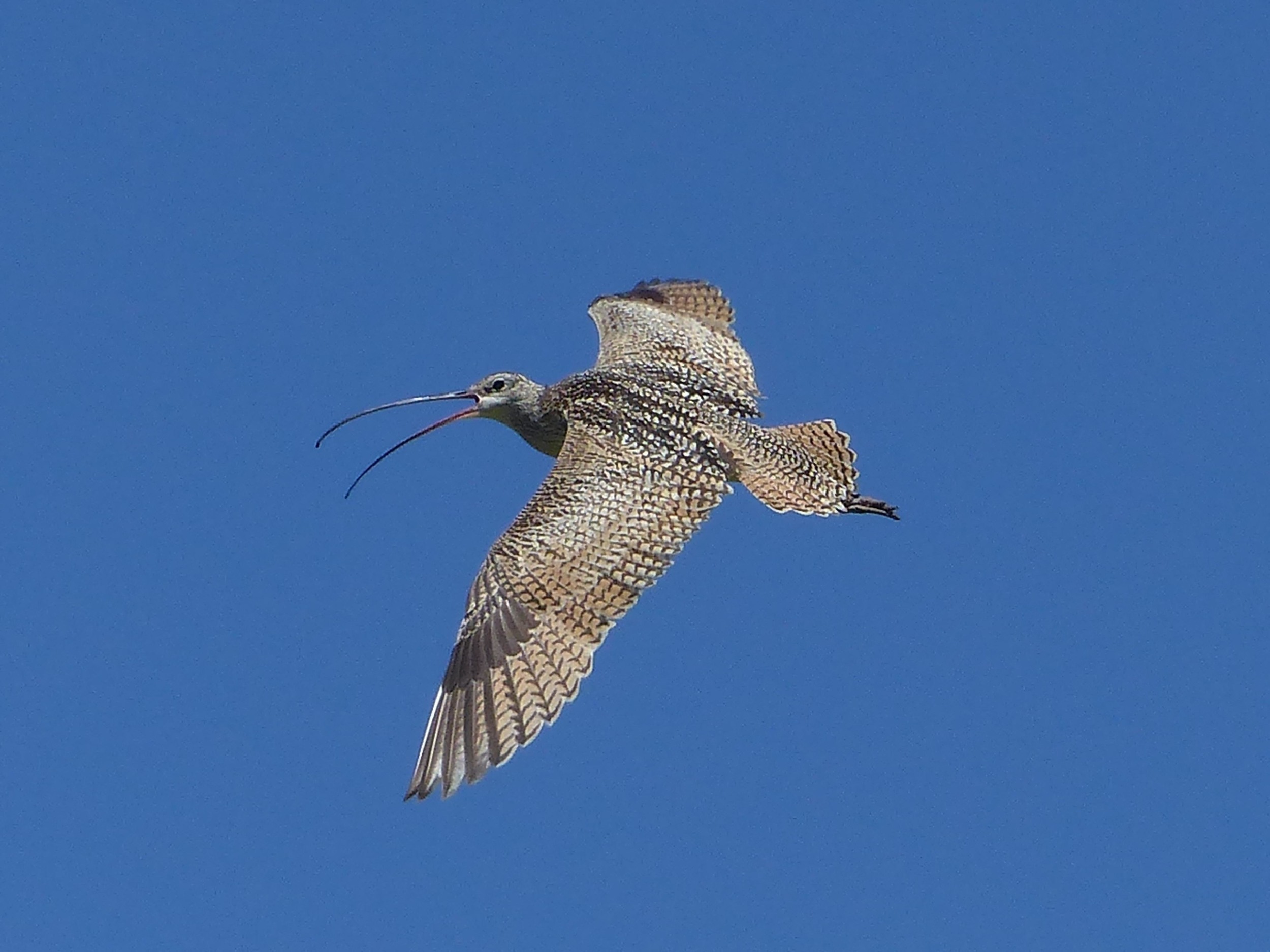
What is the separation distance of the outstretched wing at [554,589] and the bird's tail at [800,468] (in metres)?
0.33

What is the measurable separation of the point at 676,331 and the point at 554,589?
5.72 meters

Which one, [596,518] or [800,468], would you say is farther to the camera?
[800,468]

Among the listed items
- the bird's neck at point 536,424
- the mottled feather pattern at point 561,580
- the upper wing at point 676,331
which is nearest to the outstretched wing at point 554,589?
the mottled feather pattern at point 561,580

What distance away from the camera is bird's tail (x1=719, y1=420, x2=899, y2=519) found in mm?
18125

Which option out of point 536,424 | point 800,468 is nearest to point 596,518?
point 800,468

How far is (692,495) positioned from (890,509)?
2.00m

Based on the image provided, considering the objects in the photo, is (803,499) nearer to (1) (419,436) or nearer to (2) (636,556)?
(2) (636,556)

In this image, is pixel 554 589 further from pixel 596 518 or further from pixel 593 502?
pixel 593 502

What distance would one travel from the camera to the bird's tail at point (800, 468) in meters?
18.1

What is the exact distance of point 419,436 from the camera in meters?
20.0

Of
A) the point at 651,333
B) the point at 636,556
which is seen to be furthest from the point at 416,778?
the point at 651,333

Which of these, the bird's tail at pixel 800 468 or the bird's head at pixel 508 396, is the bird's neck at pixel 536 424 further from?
the bird's tail at pixel 800 468

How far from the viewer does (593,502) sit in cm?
1753

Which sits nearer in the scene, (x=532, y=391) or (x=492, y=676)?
(x=492, y=676)
